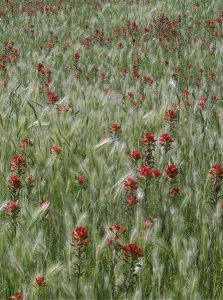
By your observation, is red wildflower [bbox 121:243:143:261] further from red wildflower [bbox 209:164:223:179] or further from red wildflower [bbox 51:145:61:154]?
red wildflower [bbox 51:145:61:154]

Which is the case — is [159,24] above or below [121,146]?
below

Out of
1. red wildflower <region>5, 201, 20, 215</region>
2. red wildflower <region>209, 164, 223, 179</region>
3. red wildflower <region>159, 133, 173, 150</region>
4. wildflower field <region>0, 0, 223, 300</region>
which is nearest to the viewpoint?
wildflower field <region>0, 0, 223, 300</region>

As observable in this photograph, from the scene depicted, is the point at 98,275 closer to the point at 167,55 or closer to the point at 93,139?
the point at 93,139

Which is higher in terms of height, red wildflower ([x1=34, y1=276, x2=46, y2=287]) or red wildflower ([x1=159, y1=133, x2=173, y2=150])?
red wildflower ([x1=34, y1=276, x2=46, y2=287])

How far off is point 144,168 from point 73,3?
769 centimetres

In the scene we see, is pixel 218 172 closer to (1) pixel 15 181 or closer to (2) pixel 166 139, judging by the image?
(2) pixel 166 139

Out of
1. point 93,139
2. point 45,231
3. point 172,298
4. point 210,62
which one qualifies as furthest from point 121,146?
point 210,62

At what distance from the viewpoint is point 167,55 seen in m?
6.05

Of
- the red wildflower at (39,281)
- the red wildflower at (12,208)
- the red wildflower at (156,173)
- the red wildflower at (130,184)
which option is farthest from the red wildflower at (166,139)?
the red wildflower at (39,281)

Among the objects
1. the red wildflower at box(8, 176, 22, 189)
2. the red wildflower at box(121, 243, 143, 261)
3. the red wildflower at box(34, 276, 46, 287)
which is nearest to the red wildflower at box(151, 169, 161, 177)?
the red wildflower at box(8, 176, 22, 189)

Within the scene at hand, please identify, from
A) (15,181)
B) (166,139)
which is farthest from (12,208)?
(166,139)

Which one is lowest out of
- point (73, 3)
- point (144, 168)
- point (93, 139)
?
point (73, 3)

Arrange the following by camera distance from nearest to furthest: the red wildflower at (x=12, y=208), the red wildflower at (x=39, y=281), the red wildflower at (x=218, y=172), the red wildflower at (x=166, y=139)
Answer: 1. the red wildflower at (x=39, y=281)
2. the red wildflower at (x=12, y=208)
3. the red wildflower at (x=218, y=172)
4. the red wildflower at (x=166, y=139)

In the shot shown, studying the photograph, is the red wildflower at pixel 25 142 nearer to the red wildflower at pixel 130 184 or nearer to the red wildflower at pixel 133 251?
the red wildflower at pixel 130 184
